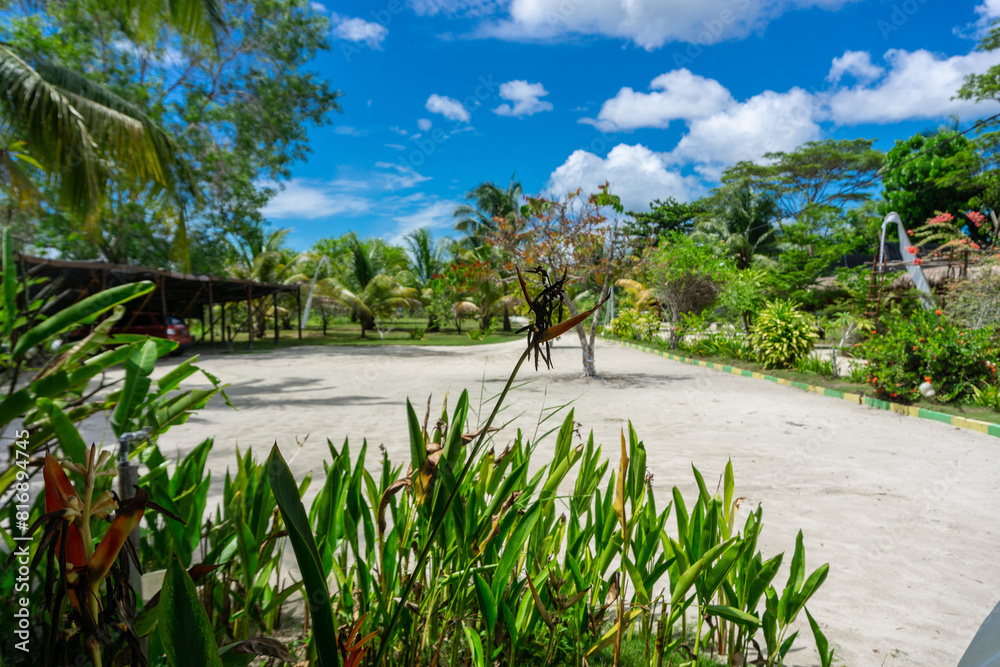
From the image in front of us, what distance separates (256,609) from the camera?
179cm

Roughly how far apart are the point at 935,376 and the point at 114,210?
67.0 feet

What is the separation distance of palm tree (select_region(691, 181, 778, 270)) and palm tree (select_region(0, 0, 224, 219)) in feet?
89.9

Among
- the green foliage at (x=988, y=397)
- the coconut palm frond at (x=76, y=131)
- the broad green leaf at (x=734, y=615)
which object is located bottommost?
the green foliage at (x=988, y=397)

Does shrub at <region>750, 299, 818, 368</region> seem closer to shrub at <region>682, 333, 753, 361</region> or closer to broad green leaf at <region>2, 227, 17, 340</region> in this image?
shrub at <region>682, 333, 753, 361</region>

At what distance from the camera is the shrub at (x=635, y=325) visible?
21047mm

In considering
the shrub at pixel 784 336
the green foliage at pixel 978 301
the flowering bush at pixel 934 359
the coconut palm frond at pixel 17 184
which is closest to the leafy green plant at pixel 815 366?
the shrub at pixel 784 336

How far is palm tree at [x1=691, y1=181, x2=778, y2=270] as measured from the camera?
1161 inches

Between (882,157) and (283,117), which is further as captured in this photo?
(882,157)

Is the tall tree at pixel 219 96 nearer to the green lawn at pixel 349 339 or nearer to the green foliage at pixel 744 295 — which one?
the green lawn at pixel 349 339

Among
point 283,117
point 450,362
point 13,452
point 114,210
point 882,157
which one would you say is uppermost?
point 882,157

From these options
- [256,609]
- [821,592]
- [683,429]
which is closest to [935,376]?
[683,429]

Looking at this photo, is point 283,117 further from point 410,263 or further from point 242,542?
point 242,542

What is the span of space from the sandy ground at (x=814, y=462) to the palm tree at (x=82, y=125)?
10.8ft

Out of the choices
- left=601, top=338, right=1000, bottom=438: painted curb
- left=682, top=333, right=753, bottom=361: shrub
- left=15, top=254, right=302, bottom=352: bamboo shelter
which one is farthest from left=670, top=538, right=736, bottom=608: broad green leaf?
left=682, top=333, right=753, bottom=361: shrub
